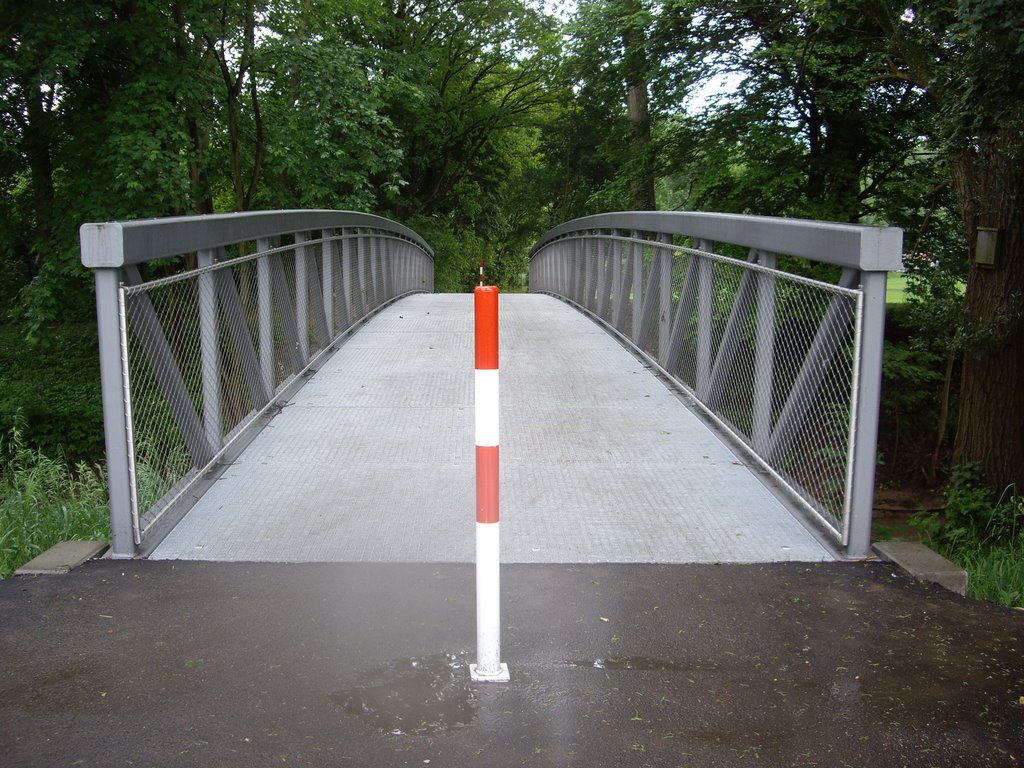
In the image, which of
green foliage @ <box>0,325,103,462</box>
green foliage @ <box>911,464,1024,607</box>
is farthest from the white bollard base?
green foliage @ <box>0,325,103,462</box>

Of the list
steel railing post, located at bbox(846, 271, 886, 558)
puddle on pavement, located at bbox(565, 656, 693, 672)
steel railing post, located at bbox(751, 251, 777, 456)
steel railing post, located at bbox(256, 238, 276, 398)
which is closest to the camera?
puddle on pavement, located at bbox(565, 656, 693, 672)

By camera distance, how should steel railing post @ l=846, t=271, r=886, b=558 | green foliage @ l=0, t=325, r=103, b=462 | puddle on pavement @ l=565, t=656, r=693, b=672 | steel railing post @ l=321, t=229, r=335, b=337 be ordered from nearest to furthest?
puddle on pavement @ l=565, t=656, r=693, b=672 → steel railing post @ l=846, t=271, r=886, b=558 → steel railing post @ l=321, t=229, r=335, b=337 → green foliage @ l=0, t=325, r=103, b=462

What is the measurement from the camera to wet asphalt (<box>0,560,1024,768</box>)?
2.90 meters

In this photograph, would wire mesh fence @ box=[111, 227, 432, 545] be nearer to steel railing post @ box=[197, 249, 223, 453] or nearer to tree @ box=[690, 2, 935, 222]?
steel railing post @ box=[197, 249, 223, 453]

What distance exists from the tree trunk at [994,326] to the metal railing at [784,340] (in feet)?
9.51

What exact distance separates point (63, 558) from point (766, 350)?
3.71 metres

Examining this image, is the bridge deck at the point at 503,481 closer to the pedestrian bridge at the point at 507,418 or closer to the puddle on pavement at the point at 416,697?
the pedestrian bridge at the point at 507,418

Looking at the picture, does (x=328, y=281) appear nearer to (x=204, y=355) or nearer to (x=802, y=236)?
(x=204, y=355)

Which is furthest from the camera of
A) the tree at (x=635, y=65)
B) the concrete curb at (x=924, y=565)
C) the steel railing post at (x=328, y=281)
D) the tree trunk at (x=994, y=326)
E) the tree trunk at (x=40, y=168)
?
the tree at (x=635, y=65)

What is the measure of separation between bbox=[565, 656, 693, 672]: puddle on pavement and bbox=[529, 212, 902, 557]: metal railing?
1.36m

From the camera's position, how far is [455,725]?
301 centimetres

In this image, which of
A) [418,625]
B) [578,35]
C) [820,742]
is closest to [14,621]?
[418,625]

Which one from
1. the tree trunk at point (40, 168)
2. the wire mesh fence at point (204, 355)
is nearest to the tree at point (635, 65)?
the wire mesh fence at point (204, 355)

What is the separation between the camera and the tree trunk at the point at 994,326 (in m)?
8.88
